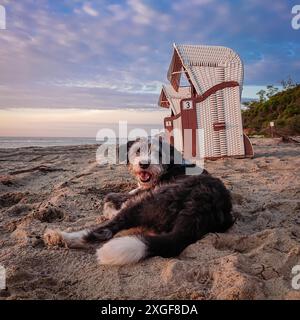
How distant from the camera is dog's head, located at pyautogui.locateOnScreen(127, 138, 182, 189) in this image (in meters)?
4.07

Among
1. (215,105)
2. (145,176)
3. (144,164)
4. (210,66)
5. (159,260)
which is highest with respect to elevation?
(210,66)

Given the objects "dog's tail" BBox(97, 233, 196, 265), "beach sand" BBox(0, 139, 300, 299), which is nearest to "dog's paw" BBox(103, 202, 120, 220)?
"beach sand" BBox(0, 139, 300, 299)

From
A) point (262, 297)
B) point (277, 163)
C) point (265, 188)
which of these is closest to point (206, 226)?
point (262, 297)

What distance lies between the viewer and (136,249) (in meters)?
2.74

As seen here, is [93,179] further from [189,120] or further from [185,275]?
[185,275]

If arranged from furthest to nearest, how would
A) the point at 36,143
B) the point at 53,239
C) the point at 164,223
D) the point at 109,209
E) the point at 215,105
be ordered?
the point at 36,143
the point at 215,105
the point at 109,209
the point at 53,239
the point at 164,223

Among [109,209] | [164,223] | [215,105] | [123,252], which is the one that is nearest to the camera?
[123,252]

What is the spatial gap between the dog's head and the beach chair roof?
4.43 metres

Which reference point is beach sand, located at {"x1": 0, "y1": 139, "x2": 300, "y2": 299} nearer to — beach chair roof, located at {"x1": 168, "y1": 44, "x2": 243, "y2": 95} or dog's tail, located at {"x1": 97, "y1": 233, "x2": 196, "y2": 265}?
dog's tail, located at {"x1": 97, "y1": 233, "x2": 196, "y2": 265}

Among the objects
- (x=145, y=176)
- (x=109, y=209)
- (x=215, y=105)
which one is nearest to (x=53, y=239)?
(x=109, y=209)

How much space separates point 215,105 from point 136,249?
6282 mm

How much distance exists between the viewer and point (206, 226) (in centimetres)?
317

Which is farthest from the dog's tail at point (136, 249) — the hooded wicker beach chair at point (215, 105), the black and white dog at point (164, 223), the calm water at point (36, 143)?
the calm water at point (36, 143)

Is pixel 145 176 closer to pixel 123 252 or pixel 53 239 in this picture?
pixel 53 239
